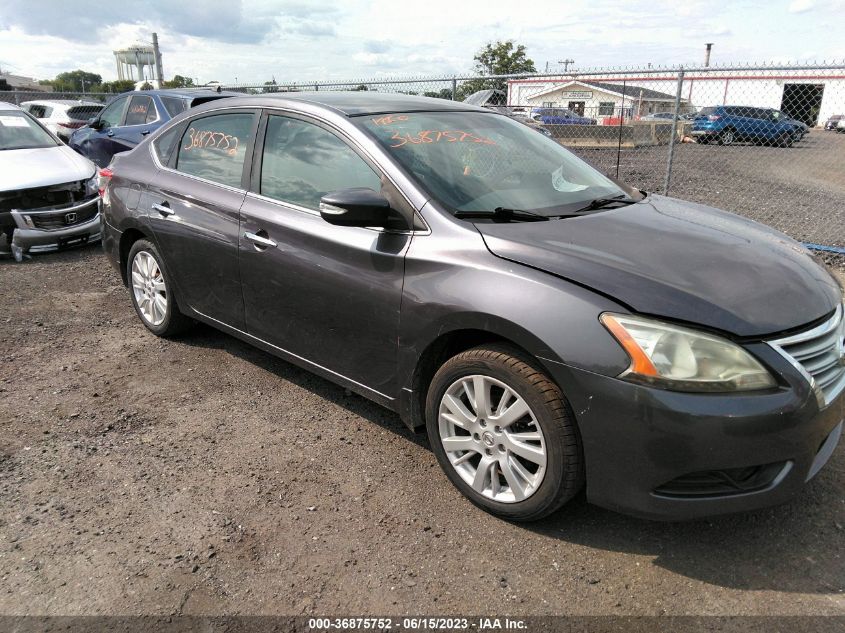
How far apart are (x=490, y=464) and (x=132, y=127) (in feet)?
30.0

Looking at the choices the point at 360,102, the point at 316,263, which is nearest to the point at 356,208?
the point at 316,263

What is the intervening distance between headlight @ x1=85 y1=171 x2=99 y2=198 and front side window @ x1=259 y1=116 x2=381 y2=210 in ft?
16.2

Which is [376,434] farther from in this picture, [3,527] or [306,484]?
[3,527]

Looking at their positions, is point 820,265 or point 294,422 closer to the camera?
point 820,265

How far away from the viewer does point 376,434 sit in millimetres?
3510

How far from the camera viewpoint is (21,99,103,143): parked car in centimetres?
1427

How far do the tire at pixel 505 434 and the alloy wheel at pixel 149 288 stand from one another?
255 cm

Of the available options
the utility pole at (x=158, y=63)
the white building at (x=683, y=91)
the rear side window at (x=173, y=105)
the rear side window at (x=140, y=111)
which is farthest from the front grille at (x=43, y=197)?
the utility pole at (x=158, y=63)

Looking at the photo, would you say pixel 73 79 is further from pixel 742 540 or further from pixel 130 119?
pixel 742 540

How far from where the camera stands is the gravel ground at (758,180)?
917 cm

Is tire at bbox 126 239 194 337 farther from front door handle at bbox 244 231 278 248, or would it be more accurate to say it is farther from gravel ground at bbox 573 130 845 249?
gravel ground at bbox 573 130 845 249

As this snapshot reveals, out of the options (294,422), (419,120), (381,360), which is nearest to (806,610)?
(381,360)

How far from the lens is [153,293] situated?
184 inches

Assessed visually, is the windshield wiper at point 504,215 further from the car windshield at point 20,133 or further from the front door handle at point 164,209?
the car windshield at point 20,133
